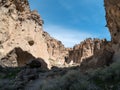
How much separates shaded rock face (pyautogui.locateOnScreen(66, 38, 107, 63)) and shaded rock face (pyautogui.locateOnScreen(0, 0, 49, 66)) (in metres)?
32.9

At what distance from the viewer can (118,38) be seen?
2186cm

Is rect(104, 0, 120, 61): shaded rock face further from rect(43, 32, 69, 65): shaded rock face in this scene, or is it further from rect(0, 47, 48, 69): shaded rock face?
rect(43, 32, 69, 65): shaded rock face

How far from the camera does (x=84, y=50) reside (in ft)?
218

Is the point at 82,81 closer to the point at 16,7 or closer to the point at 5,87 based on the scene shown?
the point at 5,87

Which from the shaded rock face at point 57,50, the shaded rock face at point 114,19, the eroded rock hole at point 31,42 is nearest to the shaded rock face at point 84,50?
the shaded rock face at point 57,50

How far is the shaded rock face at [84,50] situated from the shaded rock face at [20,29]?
3288cm

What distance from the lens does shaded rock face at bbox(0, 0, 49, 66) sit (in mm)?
26684

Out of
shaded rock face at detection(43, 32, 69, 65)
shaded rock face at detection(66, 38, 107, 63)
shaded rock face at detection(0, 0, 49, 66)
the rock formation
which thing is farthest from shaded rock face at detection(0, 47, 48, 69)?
shaded rock face at detection(66, 38, 107, 63)

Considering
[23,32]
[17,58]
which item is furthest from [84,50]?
[17,58]

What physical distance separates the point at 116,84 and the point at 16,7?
21.6m

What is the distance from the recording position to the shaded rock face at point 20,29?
87.5 ft

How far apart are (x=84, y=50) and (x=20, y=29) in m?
38.7

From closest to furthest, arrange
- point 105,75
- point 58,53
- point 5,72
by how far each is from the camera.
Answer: point 105,75, point 5,72, point 58,53

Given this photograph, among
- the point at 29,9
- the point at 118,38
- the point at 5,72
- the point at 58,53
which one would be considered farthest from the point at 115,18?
the point at 58,53
